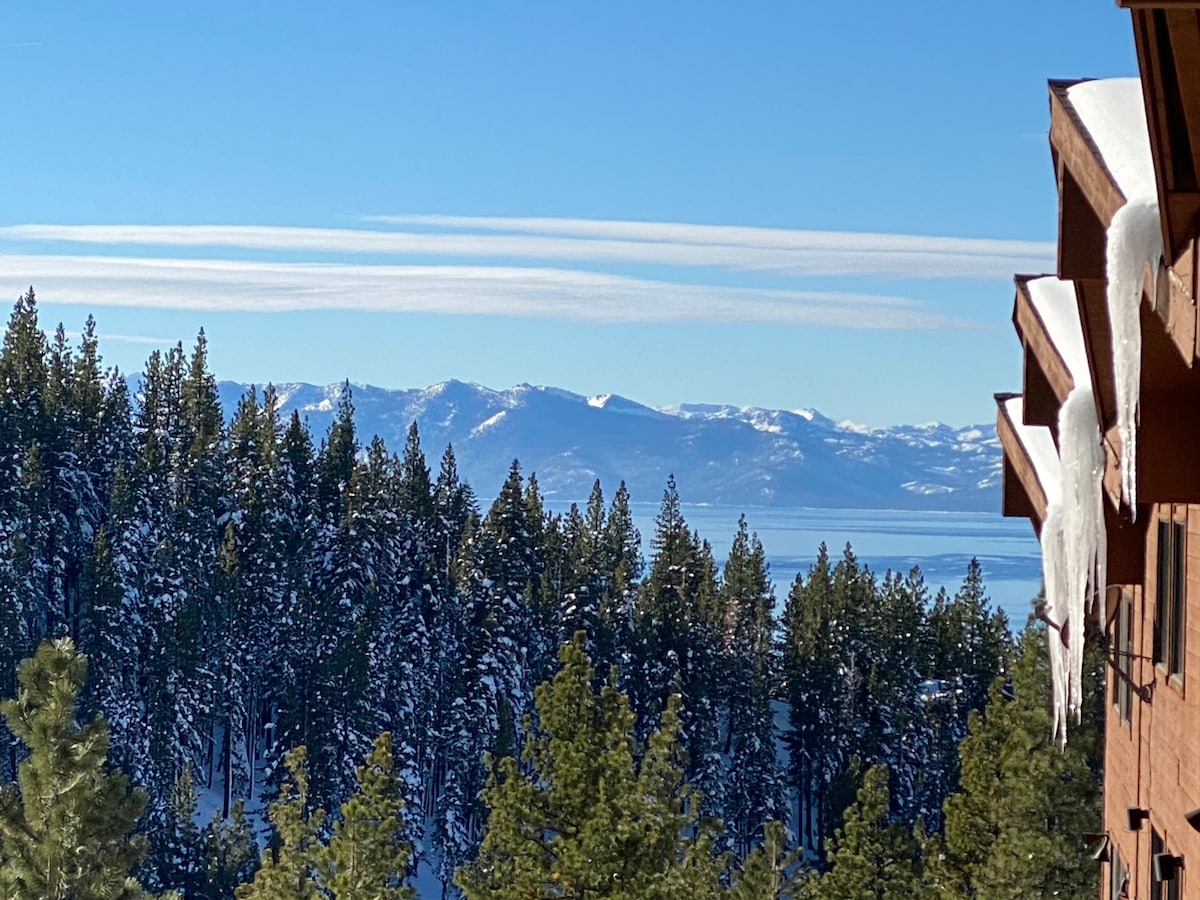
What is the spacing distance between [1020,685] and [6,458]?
54.5m

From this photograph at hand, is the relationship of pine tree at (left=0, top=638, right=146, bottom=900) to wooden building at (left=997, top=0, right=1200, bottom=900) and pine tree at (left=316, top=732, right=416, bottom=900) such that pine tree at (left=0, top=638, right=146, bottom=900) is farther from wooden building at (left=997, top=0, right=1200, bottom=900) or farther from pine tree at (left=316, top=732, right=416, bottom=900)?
wooden building at (left=997, top=0, right=1200, bottom=900)

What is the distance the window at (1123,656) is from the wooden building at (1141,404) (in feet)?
0.09

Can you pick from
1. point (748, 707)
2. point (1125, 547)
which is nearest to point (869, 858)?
point (1125, 547)

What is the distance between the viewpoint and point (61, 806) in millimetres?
15633

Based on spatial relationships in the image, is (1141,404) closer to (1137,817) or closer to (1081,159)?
(1081,159)

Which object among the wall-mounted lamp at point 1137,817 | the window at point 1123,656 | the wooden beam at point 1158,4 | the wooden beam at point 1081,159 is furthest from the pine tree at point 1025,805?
the wooden beam at point 1158,4

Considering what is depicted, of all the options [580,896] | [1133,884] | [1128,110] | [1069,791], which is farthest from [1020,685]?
[1128,110]

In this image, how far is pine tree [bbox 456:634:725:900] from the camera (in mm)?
20703

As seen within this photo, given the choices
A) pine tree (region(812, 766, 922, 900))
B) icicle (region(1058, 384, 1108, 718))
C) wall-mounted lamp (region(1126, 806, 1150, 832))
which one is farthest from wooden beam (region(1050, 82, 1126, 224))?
pine tree (region(812, 766, 922, 900))

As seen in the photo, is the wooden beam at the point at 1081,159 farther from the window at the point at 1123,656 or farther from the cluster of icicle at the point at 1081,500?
the window at the point at 1123,656

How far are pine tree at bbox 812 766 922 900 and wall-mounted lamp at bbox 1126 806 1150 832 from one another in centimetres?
1604

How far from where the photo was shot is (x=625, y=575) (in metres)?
78.8

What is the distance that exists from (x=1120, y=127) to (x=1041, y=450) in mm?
4208

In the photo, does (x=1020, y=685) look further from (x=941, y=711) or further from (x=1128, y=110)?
(x=941, y=711)
